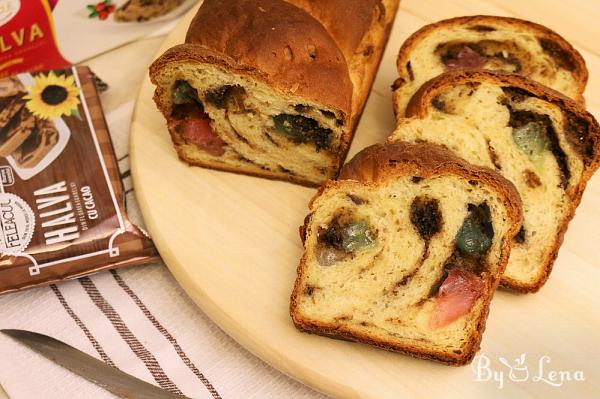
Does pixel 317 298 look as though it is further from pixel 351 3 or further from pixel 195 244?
pixel 351 3

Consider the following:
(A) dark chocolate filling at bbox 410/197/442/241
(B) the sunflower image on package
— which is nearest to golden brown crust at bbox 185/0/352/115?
(A) dark chocolate filling at bbox 410/197/442/241

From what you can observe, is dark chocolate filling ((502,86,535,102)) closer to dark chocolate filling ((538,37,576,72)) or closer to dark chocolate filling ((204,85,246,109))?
dark chocolate filling ((538,37,576,72))

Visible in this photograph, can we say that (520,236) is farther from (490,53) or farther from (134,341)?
(134,341)

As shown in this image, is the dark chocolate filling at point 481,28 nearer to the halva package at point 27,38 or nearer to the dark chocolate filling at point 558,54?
the dark chocolate filling at point 558,54

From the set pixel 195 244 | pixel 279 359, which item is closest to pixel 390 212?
pixel 279 359

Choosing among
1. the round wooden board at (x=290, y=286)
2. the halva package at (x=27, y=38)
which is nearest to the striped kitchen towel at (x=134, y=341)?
the round wooden board at (x=290, y=286)

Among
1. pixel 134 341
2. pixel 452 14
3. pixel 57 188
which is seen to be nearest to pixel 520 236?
pixel 452 14
